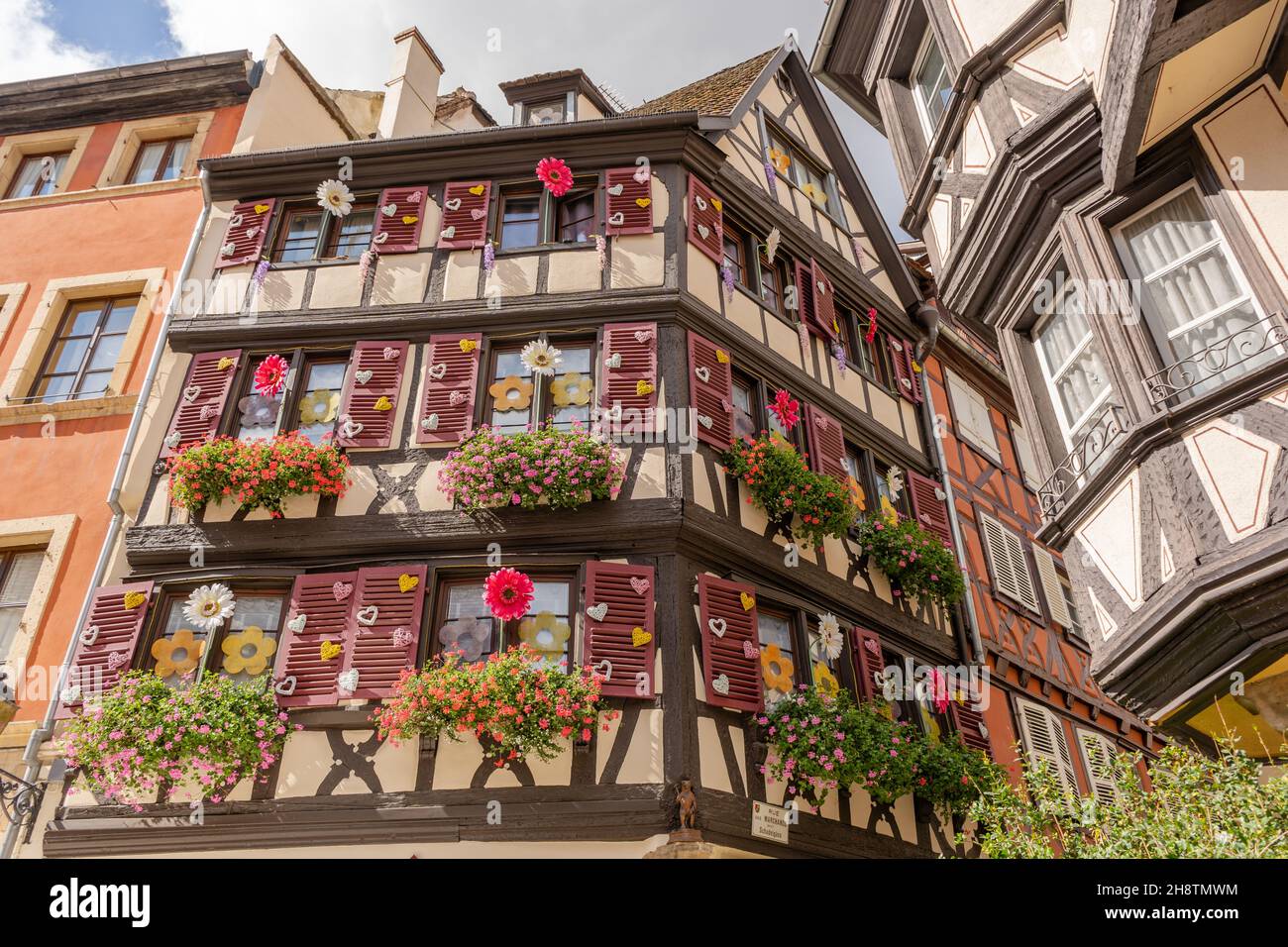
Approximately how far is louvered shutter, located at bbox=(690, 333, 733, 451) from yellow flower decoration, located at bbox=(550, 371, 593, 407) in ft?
3.31

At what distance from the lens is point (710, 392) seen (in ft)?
33.1

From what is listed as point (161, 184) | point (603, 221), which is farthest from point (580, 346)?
point (161, 184)

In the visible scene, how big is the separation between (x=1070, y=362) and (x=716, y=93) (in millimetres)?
7708

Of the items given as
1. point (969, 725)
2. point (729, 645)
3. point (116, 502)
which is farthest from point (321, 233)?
point (969, 725)

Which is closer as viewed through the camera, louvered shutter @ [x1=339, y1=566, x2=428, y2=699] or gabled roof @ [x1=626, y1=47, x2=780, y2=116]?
louvered shutter @ [x1=339, y1=566, x2=428, y2=699]

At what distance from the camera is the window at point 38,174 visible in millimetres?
13341

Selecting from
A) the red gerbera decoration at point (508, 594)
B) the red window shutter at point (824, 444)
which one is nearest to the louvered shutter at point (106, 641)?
the red gerbera decoration at point (508, 594)

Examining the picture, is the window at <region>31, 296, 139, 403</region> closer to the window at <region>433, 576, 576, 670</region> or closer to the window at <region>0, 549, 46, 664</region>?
the window at <region>0, 549, 46, 664</region>

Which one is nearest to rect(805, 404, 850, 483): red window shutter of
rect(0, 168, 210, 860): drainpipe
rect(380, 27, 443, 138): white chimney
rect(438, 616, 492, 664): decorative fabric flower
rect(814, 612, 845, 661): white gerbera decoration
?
rect(814, 612, 845, 661): white gerbera decoration

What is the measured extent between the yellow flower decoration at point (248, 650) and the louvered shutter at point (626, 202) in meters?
5.31

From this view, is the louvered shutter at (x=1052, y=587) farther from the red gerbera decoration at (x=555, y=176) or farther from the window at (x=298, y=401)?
the window at (x=298, y=401)

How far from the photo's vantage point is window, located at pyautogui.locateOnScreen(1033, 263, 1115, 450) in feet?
24.5

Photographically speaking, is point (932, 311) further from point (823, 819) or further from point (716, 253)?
point (823, 819)
